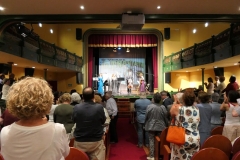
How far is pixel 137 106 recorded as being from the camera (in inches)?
210

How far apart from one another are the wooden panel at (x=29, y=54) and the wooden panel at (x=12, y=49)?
0.73 ft

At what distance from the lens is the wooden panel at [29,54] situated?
609 cm

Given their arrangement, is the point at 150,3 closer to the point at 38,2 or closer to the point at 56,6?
the point at 56,6

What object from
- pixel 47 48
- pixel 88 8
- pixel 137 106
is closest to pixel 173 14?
pixel 88 8

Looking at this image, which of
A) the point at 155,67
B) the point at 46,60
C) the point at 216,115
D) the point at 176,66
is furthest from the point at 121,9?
the point at 155,67

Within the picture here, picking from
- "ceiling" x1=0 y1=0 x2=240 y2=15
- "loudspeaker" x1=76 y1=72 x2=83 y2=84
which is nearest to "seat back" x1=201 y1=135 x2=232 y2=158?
"ceiling" x1=0 y1=0 x2=240 y2=15

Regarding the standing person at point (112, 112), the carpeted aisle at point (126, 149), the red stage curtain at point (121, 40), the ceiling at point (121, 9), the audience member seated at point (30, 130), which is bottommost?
the carpeted aisle at point (126, 149)

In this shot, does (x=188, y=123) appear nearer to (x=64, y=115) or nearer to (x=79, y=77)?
(x=64, y=115)

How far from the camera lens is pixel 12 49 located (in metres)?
5.46

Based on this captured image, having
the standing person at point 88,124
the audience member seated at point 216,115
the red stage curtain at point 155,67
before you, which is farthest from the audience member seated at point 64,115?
the red stage curtain at point 155,67

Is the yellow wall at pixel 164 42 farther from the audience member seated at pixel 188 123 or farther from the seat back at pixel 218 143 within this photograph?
the audience member seated at pixel 188 123

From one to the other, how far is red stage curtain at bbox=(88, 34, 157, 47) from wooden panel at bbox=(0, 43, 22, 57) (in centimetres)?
817

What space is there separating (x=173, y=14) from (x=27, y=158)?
462cm

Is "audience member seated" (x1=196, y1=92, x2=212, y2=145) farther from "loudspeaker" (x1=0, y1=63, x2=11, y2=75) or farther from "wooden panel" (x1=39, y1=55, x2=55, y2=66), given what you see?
"loudspeaker" (x1=0, y1=63, x2=11, y2=75)
